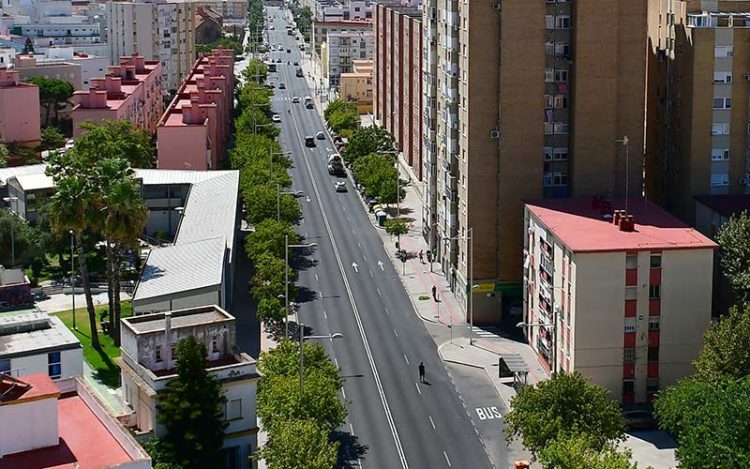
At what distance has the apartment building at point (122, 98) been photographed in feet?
506

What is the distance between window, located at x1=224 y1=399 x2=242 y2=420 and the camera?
60750 mm

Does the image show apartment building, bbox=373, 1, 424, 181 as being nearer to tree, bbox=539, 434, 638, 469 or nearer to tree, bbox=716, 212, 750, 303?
tree, bbox=716, 212, 750, 303

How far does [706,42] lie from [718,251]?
63.7 ft

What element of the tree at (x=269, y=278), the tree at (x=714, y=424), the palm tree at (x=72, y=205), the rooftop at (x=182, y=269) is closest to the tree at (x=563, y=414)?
the tree at (x=714, y=424)

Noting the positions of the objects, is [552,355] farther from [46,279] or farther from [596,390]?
[46,279]

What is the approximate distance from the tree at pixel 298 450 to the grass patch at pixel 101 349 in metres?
22.3

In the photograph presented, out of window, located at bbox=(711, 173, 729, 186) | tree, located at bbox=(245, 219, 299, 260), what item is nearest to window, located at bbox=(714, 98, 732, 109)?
window, located at bbox=(711, 173, 729, 186)

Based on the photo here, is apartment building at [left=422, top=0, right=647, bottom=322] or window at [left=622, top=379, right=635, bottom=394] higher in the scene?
apartment building at [left=422, top=0, right=647, bottom=322]

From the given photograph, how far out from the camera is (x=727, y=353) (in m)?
72.9

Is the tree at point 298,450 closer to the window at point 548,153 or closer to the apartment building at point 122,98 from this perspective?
the window at point 548,153

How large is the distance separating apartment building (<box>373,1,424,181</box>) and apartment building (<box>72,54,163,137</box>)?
124 feet

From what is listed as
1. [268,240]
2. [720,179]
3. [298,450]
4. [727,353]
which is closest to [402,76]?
[268,240]

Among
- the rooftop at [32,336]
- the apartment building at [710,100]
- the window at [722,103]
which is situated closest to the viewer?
the rooftop at [32,336]

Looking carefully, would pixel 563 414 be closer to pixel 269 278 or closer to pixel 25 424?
pixel 25 424
